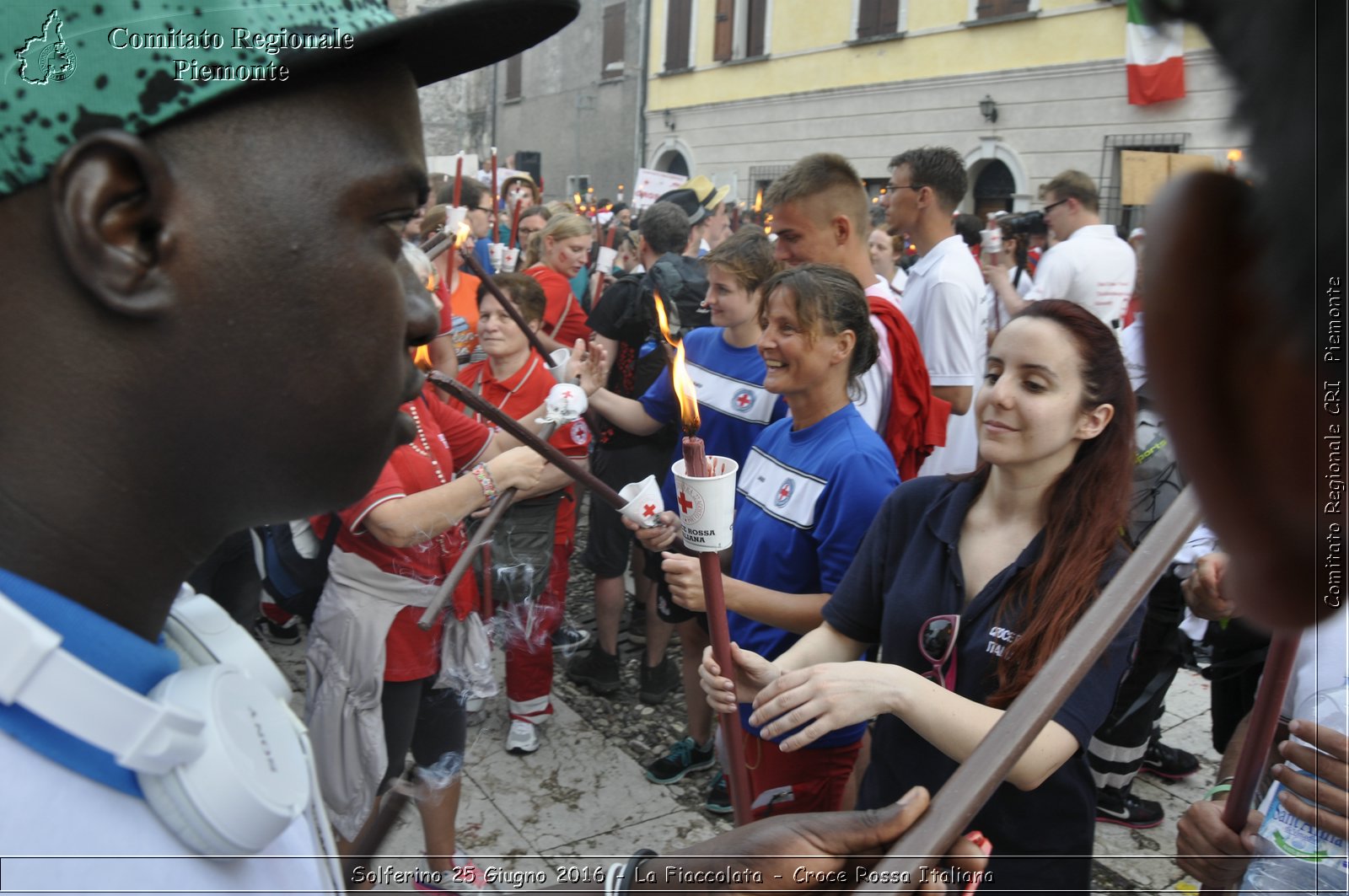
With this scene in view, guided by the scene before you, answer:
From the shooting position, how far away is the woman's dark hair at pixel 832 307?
10.6 feet

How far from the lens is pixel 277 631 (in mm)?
5465

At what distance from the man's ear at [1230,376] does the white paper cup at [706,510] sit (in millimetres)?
1290

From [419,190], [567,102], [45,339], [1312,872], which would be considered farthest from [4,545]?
[567,102]

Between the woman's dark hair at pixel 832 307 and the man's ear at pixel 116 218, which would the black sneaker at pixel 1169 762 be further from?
the man's ear at pixel 116 218

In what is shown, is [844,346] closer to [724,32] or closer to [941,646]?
[941,646]

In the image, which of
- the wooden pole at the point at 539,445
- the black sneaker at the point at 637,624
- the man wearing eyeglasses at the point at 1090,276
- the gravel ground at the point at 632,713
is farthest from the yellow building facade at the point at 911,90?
the wooden pole at the point at 539,445

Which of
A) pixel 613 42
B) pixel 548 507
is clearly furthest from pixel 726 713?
pixel 613 42

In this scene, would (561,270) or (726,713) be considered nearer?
(726,713)

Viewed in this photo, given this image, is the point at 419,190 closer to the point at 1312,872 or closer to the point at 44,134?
the point at 44,134

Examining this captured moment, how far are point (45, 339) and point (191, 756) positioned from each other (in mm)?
388

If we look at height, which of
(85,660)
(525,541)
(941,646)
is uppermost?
(85,660)

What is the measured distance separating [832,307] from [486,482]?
4.48 ft

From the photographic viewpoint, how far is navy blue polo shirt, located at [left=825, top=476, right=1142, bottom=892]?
2.08m

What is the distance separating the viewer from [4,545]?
826mm
